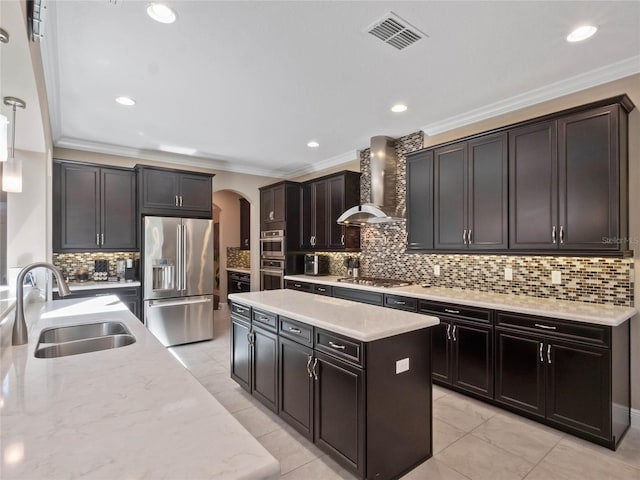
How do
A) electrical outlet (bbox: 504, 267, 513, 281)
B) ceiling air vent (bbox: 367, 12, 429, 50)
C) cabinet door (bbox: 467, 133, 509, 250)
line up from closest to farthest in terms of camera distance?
1. ceiling air vent (bbox: 367, 12, 429, 50)
2. cabinet door (bbox: 467, 133, 509, 250)
3. electrical outlet (bbox: 504, 267, 513, 281)

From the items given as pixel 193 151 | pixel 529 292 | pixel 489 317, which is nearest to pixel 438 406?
pixel 489 317

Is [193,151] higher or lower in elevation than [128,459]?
higher

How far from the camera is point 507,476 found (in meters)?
2.09

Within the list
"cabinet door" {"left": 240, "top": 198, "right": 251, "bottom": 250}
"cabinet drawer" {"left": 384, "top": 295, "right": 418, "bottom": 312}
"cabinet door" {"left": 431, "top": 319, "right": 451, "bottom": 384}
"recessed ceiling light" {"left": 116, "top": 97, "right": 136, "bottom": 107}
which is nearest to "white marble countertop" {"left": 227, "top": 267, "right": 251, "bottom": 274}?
"cabinet door" {"left": 240, "top": 198, "right": 251, "bottom": 250}

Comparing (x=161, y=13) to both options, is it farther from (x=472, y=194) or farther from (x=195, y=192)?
(x=195, y=192)

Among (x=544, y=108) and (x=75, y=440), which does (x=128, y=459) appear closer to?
(x=75, y=440)

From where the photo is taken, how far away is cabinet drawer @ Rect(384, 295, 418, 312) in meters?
3.57

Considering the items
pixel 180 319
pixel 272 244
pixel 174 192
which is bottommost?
pixel 180 319

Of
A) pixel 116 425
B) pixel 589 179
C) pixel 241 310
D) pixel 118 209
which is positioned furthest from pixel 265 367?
pixel 118 209

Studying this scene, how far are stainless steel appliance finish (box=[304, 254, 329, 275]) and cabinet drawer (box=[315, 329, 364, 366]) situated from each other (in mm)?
3354

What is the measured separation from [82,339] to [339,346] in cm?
161

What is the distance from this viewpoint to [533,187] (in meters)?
3.01

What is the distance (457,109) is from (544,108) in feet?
2.62

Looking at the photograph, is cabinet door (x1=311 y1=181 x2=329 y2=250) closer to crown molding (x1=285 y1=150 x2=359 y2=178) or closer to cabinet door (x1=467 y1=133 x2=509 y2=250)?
crown molding (x1=285 y1=150 x2=359 y2=178)
